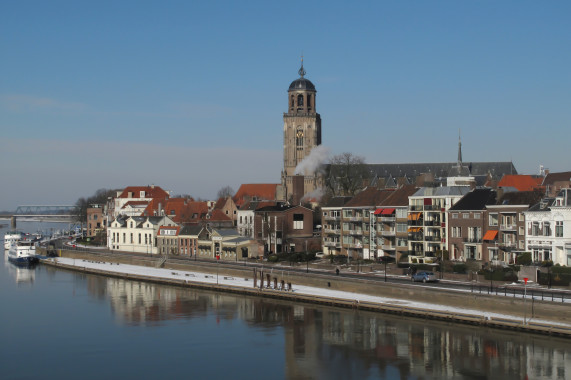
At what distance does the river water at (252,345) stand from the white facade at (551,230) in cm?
1595

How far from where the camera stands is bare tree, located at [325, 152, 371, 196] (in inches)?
4899

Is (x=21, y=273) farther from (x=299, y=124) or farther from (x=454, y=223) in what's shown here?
(x=299, y=124)

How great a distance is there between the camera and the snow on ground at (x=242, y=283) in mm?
51969

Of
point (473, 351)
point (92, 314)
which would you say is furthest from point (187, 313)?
point (473, 351)

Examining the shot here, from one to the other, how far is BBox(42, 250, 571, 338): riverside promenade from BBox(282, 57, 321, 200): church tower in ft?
228

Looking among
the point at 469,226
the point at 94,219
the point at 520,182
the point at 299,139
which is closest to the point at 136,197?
the point at 94,219

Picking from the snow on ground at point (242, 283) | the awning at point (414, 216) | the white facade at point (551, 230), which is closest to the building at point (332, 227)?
the awning at point (414, 216)

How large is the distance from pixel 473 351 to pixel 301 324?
13875 millimetres

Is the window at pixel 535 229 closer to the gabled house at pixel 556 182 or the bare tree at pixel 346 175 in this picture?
the gabled house at pixel 556 182

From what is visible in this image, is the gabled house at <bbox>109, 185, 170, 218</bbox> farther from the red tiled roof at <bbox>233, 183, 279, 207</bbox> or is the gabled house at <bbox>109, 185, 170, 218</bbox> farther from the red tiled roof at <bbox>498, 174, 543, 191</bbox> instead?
the red tiled roof at <bbox>498, 174, 543, 191</bbox>

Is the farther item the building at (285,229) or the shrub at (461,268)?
the building at (285,229)

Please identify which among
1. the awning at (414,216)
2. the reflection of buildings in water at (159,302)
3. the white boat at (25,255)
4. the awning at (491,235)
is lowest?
the reflection of buildings in water at (159,302)

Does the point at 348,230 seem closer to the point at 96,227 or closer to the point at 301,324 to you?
the point at 301,324

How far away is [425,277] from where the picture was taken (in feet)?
208
